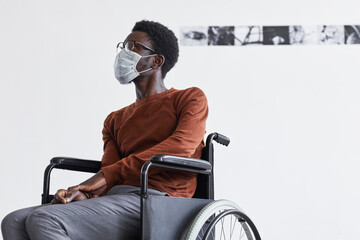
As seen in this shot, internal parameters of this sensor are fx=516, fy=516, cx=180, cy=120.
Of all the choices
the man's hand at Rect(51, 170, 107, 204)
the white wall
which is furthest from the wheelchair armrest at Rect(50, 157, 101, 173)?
the white wall

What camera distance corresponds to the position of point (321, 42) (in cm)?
284

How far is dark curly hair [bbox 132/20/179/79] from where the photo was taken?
6.15ft

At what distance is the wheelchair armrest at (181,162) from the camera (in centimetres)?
130

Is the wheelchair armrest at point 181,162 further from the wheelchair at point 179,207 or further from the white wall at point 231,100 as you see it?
the white wall at point 231,100

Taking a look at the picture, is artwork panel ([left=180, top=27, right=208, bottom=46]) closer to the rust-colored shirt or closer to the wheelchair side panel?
the rust-colored shirt

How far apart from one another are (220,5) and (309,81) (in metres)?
0.65

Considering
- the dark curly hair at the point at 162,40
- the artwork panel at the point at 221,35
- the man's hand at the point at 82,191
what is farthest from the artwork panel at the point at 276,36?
the man's hand at the point at 82,191

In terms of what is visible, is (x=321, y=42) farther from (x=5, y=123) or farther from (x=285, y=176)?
(x=5, y=123)

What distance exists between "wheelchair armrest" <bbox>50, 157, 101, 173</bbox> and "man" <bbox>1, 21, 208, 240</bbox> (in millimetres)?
55

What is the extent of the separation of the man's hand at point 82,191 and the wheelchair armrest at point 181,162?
0.28 meters

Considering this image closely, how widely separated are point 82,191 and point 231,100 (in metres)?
1.44

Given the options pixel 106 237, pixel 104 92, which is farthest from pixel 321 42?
pixel 106 237

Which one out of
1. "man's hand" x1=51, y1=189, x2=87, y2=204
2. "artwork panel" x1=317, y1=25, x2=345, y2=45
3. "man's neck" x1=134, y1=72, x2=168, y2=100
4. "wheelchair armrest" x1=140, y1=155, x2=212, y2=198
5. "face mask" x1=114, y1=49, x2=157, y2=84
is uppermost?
"artwork panel" x1=317, y1=25, x2=345, y2=45

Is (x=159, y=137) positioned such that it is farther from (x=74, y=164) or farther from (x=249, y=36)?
(x=249, y=36)
